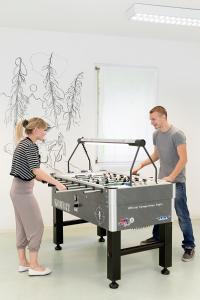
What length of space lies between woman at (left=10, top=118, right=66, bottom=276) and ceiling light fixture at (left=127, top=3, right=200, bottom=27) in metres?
1.52

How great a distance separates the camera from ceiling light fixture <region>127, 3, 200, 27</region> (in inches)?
144

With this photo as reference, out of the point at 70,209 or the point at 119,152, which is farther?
the point at 119,152

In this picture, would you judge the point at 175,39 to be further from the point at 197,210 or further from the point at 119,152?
the point at 197,210

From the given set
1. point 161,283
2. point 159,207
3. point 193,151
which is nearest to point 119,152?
point 193,151

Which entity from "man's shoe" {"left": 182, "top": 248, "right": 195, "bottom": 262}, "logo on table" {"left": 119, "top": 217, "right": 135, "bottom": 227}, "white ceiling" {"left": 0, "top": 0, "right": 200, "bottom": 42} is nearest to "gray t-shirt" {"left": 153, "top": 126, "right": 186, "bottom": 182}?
"man's shoe" {"left": 182, "top": 248, "right": 195, "bottom": 262}

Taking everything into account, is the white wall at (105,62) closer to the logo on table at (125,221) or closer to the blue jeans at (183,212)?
the blue jeans at (183,212)

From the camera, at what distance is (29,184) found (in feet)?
10.7

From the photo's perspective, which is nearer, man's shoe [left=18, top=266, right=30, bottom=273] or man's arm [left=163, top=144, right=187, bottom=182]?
man's shoe [left=18, top=266, right=30, bottom=273]

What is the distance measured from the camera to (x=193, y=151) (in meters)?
5.47

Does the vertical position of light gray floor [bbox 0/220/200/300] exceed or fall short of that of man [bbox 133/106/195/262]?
it falls short

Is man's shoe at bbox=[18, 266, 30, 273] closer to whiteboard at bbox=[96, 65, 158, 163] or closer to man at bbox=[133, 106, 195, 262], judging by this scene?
man at bbox=[133, 106, 195, 262]

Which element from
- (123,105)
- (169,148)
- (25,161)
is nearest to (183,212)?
(169,148)

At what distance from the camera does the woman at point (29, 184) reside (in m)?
3.16

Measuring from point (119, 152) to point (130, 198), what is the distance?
208 centimetres
